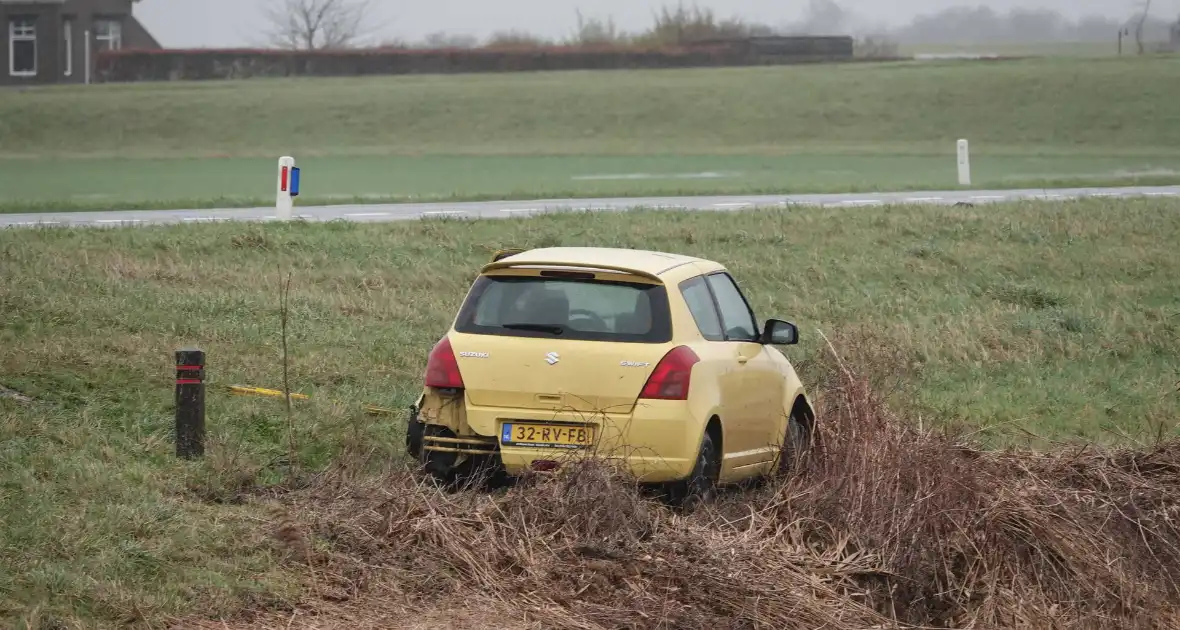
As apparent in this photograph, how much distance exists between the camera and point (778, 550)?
8383 millimetres

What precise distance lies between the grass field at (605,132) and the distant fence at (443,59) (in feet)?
19.2

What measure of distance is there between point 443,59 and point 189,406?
8621 cm

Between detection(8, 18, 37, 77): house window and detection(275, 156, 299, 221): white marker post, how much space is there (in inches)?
2868

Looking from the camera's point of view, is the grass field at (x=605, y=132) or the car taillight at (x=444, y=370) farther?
the grass field at (x=605, y=132)

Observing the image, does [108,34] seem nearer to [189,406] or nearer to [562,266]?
[189,406]

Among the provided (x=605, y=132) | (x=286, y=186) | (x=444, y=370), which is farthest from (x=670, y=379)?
(x=605, y=132)

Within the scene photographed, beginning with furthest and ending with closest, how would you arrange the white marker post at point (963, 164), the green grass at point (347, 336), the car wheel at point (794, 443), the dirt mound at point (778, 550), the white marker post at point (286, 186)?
the white marker post at point (963, 164)
the white marker post at point (286, 186)
the car wheel at point (794, 443)
the green grass at point (347, 336)
the dirt mound at point (778, 550)

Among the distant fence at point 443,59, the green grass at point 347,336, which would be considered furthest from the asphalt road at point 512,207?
the distant fence at point 443,59

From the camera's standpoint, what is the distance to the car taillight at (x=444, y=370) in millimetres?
9305

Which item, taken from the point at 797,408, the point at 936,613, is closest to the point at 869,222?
the point at 797,408

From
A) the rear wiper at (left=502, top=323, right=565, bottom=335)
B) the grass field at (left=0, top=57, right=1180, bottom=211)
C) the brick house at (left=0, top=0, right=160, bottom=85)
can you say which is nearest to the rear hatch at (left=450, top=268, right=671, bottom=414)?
the rear wiper at (left=502, top=323, right=565, bottom=335)

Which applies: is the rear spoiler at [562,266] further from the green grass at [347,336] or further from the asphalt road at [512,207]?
the asphalt road at [512,207]

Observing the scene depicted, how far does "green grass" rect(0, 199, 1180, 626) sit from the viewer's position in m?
8.20

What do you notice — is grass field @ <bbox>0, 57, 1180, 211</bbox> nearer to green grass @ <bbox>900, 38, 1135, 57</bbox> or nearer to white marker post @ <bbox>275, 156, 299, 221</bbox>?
white marker post @ <bbox>275, 156, 299, 221</bbox>
